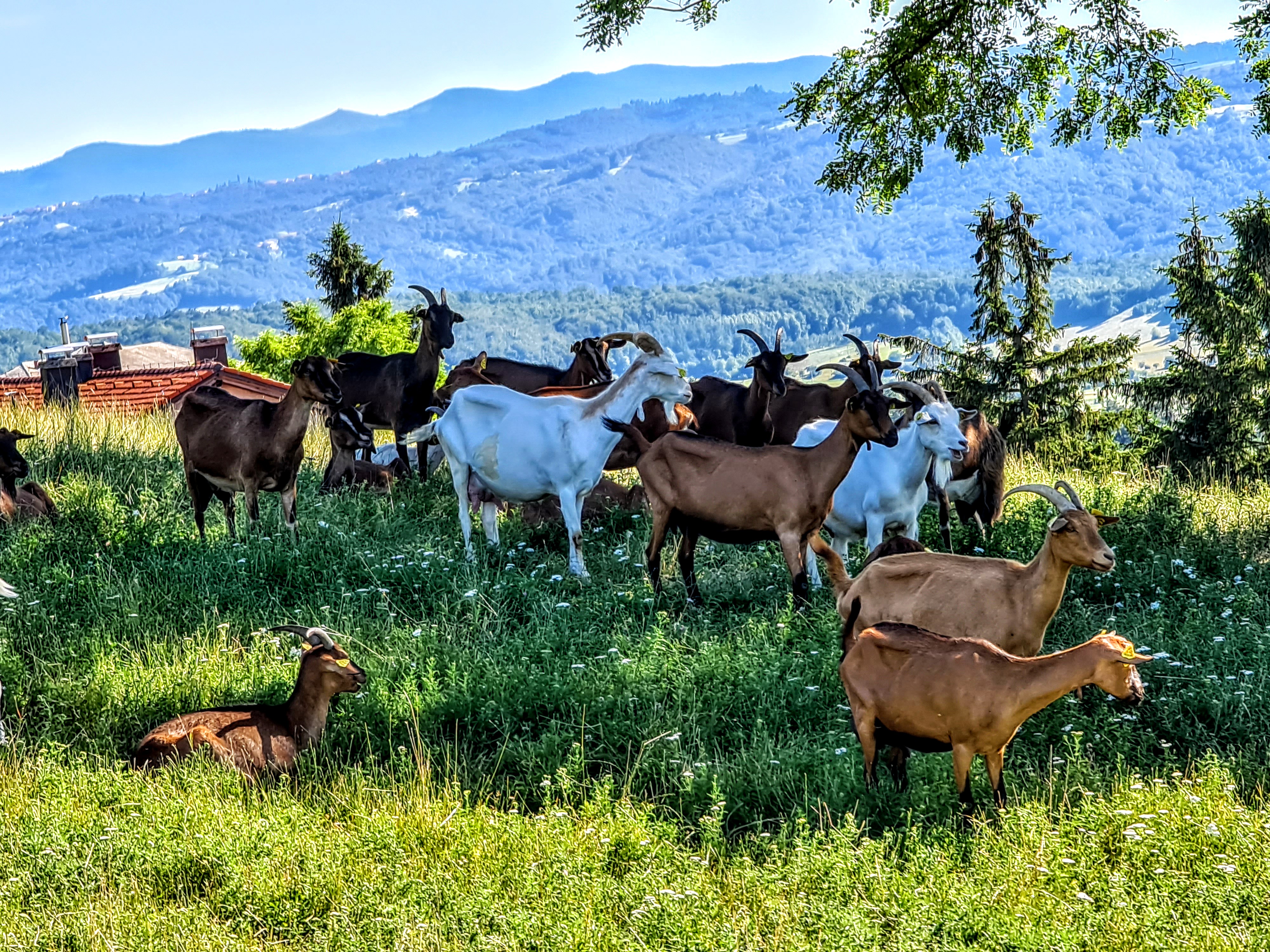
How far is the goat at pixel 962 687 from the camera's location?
21.7ft

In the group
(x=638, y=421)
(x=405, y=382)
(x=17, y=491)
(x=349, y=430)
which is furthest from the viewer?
(x=405, y=382)

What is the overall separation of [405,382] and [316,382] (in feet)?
14.0

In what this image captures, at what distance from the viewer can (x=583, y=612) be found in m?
10.3

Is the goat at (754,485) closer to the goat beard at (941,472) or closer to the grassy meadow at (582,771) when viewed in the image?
the grassy meadow at (582,771)

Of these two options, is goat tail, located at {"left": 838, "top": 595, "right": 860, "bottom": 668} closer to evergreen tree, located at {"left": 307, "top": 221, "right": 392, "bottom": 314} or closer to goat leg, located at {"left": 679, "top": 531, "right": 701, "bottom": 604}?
goat leg, located at {"left": 679, "top": 531, "right": 701, "bottom": 604}

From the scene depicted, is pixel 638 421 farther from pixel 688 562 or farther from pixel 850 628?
pixel 850 628

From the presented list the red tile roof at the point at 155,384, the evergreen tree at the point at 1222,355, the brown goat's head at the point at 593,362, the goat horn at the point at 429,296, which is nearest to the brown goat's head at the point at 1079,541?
the brown goat's head at the point at 593,362

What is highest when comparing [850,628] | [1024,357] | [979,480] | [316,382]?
[316,382]

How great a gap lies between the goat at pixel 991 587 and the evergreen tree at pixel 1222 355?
20600 mm

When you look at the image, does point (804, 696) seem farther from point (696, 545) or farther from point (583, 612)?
point (696, 545)

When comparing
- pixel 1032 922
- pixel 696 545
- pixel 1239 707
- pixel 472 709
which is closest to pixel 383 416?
pixel 696 545

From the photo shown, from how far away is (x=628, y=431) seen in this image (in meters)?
11.6

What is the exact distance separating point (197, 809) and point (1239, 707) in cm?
601

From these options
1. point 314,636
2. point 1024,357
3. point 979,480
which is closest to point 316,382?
point 314,636
